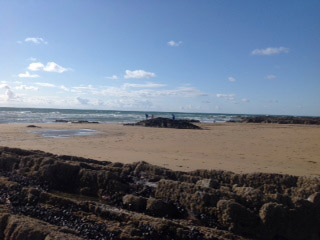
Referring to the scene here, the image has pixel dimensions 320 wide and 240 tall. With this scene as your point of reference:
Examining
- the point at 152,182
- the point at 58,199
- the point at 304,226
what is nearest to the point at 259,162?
the point at 152,182

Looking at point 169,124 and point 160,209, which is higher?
point 169,124

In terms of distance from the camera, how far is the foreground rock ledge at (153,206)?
4930mm

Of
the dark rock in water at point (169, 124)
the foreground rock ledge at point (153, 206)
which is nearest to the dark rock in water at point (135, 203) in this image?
the foreground rock ledge at point (153, 206)

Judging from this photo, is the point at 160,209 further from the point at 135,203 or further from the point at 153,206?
the point at 135,203

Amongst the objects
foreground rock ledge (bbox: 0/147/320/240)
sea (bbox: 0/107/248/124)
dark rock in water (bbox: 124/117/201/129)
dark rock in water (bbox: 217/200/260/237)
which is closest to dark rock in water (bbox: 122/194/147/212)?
foreground rock ledge (bbox: 0/147/320/240)

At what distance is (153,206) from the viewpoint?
5.83 metres

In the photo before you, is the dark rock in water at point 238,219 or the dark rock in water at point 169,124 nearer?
the dark rock in water at point 238,219

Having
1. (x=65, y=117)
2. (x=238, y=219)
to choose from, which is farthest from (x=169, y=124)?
(x=65, y=117)

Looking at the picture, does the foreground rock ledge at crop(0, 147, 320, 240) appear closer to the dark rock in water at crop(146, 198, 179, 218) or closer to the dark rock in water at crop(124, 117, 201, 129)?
the dark rock in water at crop(146, 198, 179, 218)

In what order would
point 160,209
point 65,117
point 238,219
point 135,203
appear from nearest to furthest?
point 238,219 → point 160,209 → point 135,203 → point 65,117

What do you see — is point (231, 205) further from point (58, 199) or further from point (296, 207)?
point (58, 199)

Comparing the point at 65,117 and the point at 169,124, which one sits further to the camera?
the point at 65,117

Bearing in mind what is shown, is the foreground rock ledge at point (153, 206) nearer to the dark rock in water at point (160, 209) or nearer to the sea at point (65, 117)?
the dark rock in water at point (160, 209)

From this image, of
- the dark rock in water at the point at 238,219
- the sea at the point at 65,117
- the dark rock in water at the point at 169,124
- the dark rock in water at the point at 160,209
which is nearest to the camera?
the dark rock in water at the point at 238,219
